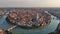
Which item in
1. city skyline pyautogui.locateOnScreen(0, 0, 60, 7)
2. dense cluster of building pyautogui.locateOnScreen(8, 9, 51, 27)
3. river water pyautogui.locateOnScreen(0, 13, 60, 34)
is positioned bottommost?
river water pyautogui.locateOnScreen(0, 13, 60, 34)

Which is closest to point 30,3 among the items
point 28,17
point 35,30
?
point 28,17

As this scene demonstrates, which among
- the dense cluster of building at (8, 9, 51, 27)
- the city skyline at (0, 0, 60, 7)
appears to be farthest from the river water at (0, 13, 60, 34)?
the city skyline at (0, 0, 60, 7)

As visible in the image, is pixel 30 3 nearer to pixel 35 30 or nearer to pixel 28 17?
pixel 28 17

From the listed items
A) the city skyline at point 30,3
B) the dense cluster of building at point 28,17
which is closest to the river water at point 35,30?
the dense cluster of building at point 28,17

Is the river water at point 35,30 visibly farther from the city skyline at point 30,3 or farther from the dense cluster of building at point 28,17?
the city skyline at point 30,3

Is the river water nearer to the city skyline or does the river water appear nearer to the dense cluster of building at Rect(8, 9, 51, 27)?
the dense cluster of building at Rect(8, 9, 51, 27)

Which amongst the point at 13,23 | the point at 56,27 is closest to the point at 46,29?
the point at 56,27

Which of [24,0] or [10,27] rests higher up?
[24,0]

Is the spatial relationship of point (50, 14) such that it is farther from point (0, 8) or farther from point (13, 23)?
point (0, 8)
